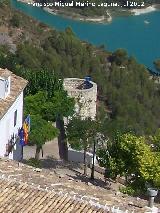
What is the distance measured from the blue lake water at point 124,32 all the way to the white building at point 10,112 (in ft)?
204

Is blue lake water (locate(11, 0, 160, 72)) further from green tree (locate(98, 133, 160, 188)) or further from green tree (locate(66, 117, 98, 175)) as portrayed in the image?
green tree (locate(98, 133, 160, 188))

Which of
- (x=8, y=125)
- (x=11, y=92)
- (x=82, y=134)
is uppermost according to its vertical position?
(x=11, y=92)

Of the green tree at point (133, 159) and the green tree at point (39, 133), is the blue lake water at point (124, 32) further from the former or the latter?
the green tree at point (133, 159)

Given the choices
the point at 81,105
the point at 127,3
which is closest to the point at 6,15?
the point at 81,105

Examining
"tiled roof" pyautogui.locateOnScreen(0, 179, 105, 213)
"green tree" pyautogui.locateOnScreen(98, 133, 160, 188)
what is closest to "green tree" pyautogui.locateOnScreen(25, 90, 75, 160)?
"green tree" pyautogui.locateOnScreen(98, 133, 160, 188)

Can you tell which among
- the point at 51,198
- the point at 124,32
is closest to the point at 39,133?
the point at 51,198

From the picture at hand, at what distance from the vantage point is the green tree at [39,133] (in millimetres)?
24172

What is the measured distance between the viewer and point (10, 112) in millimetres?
20125

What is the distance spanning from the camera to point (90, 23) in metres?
109

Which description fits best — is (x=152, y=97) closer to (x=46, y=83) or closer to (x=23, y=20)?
(x=23, y=20)

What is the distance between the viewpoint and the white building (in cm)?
1964

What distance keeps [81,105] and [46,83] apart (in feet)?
9.41

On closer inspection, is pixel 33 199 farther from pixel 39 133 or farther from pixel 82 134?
pixel 82 134

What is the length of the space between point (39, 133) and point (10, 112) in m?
4.40
